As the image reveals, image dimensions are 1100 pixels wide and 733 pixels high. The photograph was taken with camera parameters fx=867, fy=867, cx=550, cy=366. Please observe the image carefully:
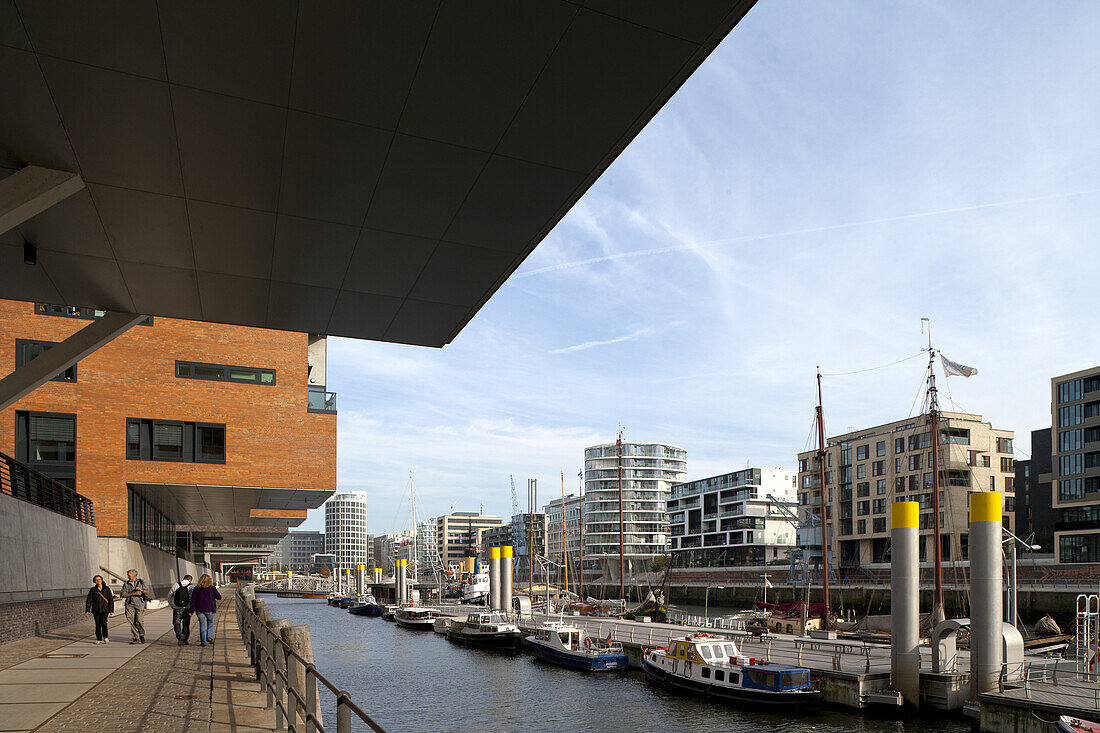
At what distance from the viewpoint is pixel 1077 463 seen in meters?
81.0

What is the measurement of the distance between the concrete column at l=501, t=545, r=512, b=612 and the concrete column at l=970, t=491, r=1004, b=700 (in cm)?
4135

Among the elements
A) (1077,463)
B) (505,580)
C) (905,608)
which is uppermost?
(1077,463)

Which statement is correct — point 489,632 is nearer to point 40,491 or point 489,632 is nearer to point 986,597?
point 40,491

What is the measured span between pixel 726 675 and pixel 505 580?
35416mm

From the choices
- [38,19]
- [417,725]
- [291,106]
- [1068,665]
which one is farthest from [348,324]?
[1068,665]

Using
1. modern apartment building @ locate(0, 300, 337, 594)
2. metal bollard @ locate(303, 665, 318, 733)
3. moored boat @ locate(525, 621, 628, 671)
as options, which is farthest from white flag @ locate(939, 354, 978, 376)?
metal bollard @ locate(303, 665, 318, 733)

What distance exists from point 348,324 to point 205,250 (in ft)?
12.4

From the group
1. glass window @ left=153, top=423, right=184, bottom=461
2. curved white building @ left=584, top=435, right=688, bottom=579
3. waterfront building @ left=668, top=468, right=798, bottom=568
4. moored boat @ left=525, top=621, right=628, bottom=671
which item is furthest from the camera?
curved white building @ left=584, top=435, right=688, bottom=579

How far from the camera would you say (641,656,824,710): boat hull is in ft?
95.7

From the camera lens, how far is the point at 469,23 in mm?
6602

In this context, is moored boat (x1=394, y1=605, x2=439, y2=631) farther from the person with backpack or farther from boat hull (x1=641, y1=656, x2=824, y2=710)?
the person with backpack

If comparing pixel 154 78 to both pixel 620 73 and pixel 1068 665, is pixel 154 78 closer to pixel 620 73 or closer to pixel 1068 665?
pixel 620 73

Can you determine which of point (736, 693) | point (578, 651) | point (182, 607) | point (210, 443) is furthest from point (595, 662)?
point (182, 607)

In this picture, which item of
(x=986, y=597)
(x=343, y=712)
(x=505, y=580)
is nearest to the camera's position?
(x=343, y=712)
